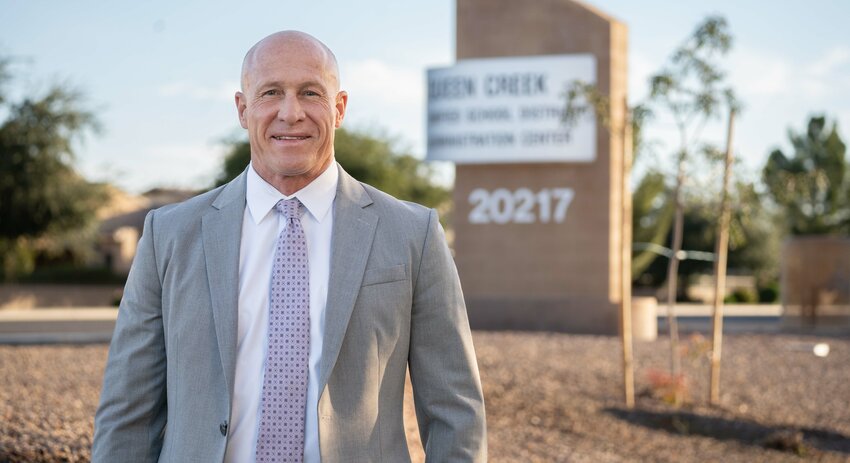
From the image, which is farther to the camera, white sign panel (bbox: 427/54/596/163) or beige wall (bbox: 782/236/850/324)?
beige wall (bbox: 782/236/850/324)

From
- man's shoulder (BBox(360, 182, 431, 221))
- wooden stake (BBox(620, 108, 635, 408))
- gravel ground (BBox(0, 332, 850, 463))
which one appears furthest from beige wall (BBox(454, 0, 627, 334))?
man's shoulder (BBox(360, 182, 431, 221))

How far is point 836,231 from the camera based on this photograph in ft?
162

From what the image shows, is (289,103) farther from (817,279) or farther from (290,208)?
(817,279)

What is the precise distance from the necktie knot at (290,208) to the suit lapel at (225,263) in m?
0.11

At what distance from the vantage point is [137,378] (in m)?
2.63

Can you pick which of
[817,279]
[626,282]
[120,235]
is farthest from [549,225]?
[120,235]

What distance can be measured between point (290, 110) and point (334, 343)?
579 mm

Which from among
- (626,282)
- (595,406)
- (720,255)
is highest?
(720,255)

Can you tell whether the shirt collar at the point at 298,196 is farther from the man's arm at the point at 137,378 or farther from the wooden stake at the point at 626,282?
the wooden stake at the point at 626,282

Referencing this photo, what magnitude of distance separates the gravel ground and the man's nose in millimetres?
3520

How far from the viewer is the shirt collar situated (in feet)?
8.80

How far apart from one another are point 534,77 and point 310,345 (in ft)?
50.4

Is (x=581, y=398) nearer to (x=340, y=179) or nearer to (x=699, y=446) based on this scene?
(x=699, y=446)

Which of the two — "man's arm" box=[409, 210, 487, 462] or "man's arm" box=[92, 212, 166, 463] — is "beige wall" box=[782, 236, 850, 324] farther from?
"man's arm" box=[92, 212, 166, 463]
